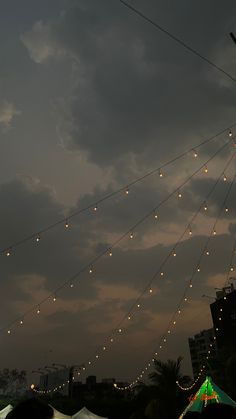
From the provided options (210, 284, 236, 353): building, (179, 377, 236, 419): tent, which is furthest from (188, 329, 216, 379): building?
(179, 377, 236, 419): tent

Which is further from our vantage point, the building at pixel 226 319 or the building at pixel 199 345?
the building at pixel 199 345

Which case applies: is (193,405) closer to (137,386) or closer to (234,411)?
(234,411)

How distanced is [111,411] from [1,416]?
10058 mm

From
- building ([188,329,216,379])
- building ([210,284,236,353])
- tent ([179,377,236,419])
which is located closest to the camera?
tent ([179,377,236,419])

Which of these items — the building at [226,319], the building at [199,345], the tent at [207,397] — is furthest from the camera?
the building at [199,345]

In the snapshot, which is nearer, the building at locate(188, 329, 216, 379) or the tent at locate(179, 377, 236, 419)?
the tent at locate(179, 377, 236, 419)

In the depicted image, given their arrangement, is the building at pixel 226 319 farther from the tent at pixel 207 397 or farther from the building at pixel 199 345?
the tent at pixel 207 397

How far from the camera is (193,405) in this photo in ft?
32.8

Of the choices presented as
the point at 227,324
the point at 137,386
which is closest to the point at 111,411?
the point at 137,386

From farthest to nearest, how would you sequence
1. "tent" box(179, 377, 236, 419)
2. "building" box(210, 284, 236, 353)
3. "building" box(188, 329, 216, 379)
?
1. "building" box(188, 329, 216, 379)
2. "building" box(210, 284, 236, 353)
3. "tent" box(179, 377, 236, 419)

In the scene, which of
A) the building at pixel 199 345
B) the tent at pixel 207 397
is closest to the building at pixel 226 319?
the building at pixel 199 345

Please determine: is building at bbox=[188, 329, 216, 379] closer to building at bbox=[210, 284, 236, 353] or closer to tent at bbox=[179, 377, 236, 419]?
building at bbox=[210, 284, 236, 353]

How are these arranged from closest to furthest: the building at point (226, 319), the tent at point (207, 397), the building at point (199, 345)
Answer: the tent at point (207, 397) < the building at point (226, 319) < the building at point (199, 345)

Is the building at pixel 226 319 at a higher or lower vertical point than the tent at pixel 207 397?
higher
